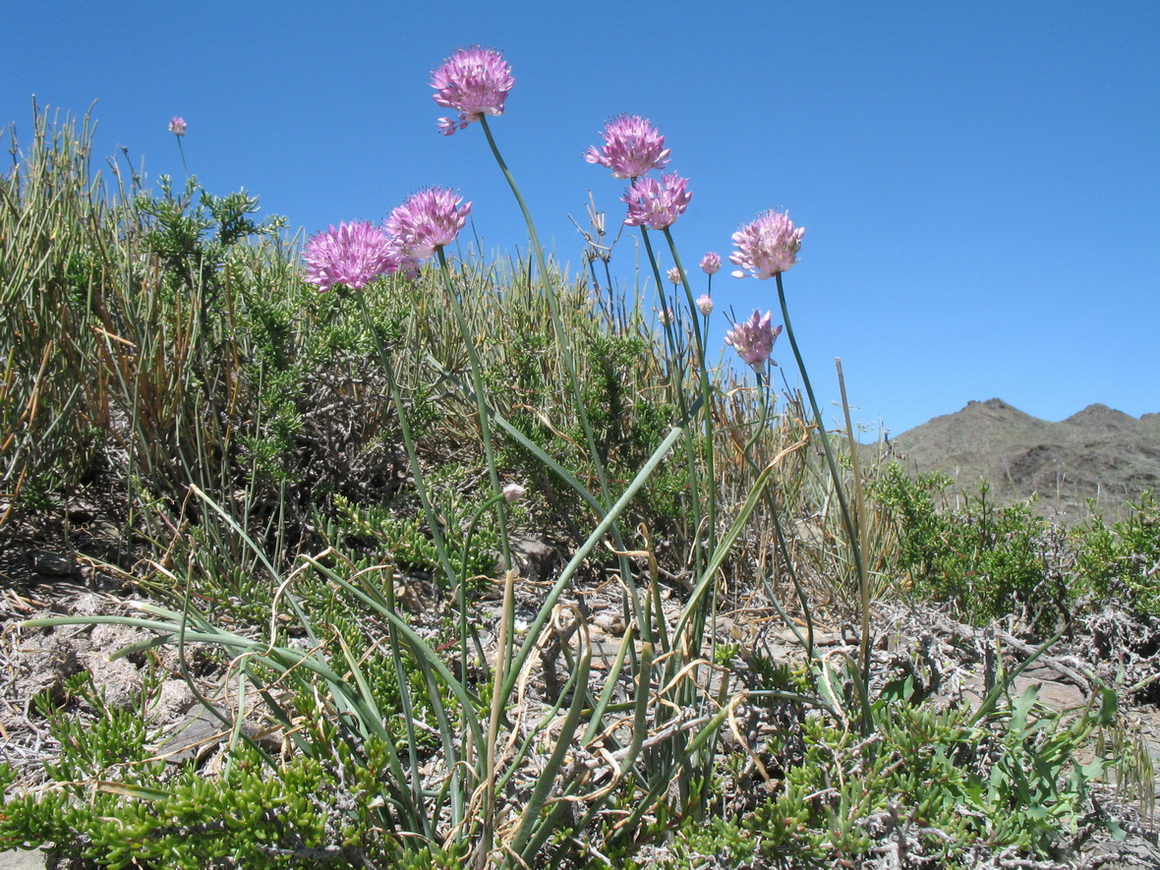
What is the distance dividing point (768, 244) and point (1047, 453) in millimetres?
6363

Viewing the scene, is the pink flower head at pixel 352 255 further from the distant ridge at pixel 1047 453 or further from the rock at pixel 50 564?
the distant ridge at pixel 1047 453

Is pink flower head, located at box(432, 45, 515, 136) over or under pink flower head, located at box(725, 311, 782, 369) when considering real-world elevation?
over

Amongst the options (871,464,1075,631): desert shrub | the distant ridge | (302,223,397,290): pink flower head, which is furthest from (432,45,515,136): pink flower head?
the distant ridge

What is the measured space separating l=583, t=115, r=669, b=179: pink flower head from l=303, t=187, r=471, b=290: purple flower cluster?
12.9 inches

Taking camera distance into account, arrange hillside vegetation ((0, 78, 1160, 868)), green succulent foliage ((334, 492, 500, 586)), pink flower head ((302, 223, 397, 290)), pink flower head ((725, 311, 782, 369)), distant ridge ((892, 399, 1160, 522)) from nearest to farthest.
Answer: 1. hillside vegetation ((0, 78, 1160, 868))
2. pink flower head ((302, 223, 397, 290))
3. pink flower head ((725, 311, 782, 369))
4. green succulent foliage ((334, 492, 500, 586))
5. distant ridge ((892, 399, 1160, 522))

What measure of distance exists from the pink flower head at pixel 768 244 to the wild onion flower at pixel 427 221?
1.81ft

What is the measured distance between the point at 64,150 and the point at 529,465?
3.07 metres

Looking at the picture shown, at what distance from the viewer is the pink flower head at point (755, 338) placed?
1831 mm

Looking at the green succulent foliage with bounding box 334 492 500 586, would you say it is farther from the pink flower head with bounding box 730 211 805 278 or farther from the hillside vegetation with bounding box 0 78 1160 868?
the pink flower head with bounding box 730 211 805 278

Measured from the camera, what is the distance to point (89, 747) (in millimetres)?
1550

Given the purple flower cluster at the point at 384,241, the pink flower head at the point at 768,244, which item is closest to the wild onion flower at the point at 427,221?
the purple flower cluster at the point at 384,241

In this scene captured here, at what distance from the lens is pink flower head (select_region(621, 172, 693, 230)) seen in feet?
5.39

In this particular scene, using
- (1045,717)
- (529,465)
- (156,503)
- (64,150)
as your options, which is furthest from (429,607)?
(64,150)

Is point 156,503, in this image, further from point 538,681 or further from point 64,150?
point 64,150
